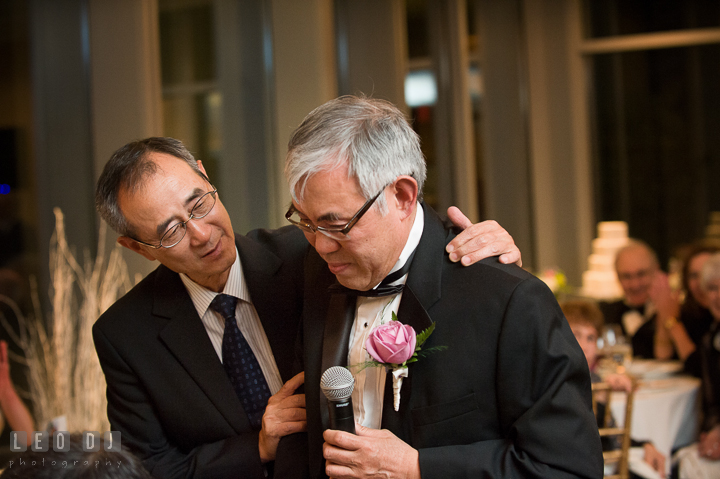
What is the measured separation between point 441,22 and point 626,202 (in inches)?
142

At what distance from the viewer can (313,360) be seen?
1679 mm

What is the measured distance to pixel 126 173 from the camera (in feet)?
6.08

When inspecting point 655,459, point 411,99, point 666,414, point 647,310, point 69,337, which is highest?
point 411,99

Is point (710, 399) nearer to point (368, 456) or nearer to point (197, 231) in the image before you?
point (368, 456)

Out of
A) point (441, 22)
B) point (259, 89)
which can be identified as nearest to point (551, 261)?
point (441, 22)

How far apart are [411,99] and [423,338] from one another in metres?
5.65

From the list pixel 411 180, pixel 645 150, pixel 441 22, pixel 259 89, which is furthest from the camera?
pixel 645 150

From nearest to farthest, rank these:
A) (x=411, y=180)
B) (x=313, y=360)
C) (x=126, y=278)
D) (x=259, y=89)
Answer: (x=411, y=180), (x=313, y=360), (x=126, y=278), (x=259, y=89)

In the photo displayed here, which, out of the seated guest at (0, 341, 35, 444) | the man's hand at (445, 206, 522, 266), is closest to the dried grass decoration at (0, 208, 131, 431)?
the seated guest at (0, 341, 35, 444)

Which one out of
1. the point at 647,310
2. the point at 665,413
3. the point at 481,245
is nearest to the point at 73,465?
the point at 481,245

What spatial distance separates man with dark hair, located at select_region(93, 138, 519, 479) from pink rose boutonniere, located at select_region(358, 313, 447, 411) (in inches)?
15.6

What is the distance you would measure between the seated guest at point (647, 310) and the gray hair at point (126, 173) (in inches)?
166

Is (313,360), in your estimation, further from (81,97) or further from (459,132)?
(459,132)

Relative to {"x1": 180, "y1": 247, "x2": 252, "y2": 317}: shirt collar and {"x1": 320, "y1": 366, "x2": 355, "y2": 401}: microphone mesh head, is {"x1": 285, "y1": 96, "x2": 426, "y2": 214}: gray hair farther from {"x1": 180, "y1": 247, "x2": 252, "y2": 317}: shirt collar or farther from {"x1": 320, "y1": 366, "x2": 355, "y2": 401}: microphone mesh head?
{"x1": 180, "y1": 247, "x2": 252, "y2": 317}: shirt collar
